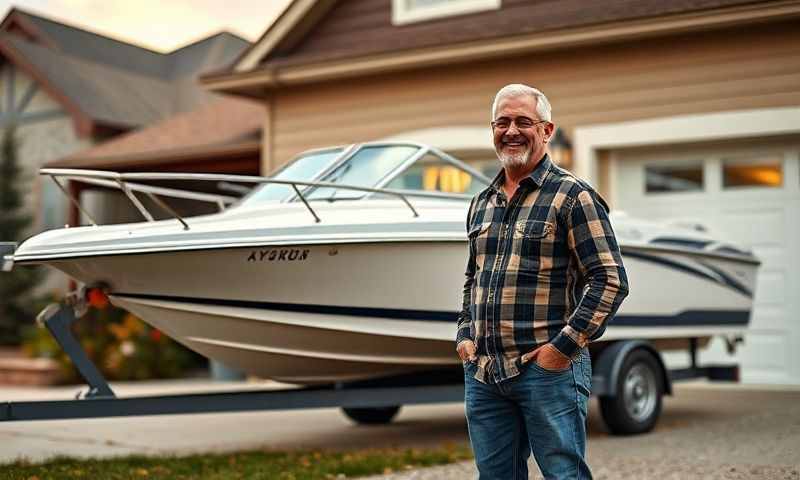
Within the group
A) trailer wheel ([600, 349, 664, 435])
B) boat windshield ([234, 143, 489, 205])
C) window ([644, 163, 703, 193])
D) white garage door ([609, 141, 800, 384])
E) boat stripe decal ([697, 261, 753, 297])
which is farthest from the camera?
window ([644, 163, 703, 193])

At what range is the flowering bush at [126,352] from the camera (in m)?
13.5

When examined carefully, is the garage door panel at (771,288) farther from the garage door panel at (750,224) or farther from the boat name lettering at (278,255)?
the boat name lettering at (278,255)

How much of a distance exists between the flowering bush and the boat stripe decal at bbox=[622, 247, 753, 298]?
8.21m

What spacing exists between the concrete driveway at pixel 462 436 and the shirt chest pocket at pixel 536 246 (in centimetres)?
284

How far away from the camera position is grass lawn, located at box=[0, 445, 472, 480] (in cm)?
573

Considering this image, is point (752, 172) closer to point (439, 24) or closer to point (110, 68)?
point (439, 24)

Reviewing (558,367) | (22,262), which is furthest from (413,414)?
(558,367)

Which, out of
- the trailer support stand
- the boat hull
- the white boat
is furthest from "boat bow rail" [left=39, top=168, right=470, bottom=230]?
the trailer support stand

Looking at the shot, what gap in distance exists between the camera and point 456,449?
6848 mm

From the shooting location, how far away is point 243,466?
6.15 m

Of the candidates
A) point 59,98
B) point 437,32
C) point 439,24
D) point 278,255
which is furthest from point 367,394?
point 59,98

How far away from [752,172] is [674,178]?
0.83 m

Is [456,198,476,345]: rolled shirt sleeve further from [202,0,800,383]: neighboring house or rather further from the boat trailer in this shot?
[202,0,800,383]: neighboring house

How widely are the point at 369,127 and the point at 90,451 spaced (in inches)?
234
